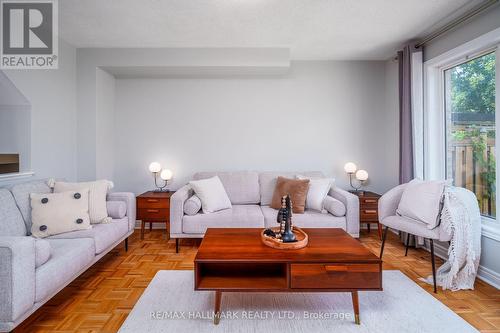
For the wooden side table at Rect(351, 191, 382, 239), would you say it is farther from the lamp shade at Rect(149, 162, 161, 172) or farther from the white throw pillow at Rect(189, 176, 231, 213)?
the lamp shade at Rect(149, 162, 161, 172)

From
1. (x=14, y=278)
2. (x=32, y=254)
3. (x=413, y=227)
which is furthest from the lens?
(x=413, y=227)

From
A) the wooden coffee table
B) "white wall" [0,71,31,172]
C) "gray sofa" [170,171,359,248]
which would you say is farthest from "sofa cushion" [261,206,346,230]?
"white wall" [0,71,31,172]

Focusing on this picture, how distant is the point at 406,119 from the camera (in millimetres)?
3367

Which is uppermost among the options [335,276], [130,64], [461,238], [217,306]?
[130,64]

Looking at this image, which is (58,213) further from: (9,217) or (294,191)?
(294,191)

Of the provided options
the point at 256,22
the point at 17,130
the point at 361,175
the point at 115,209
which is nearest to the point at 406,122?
the point at 361,175

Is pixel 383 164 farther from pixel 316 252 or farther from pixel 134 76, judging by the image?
pixel 134 76

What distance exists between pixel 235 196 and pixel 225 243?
5.46 ft

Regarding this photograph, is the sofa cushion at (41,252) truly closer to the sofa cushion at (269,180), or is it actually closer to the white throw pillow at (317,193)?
the sofa cushion at (269,180)

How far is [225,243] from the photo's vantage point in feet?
6.87

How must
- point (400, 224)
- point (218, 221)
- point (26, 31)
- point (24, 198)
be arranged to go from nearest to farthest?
point (24, 198), point (400, 224), point (26, 31), point (218, 221)

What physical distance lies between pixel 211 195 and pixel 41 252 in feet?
5.93

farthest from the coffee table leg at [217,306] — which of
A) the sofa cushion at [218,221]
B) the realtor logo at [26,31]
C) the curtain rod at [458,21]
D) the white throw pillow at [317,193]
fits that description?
the curtain rod at [458,21]

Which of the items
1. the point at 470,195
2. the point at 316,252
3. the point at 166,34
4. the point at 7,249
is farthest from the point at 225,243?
the point at 166,34
